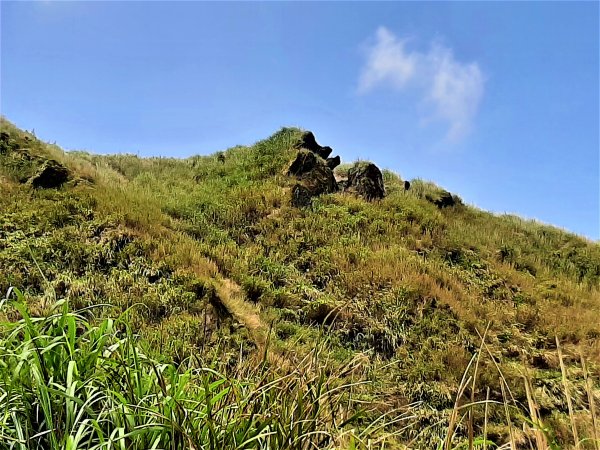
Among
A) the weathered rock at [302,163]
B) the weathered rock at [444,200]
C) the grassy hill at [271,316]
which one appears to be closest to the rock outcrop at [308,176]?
the weathered rock at [302,163]

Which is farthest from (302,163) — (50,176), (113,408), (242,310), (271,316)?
(113,408)

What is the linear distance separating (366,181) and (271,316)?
8.22 m

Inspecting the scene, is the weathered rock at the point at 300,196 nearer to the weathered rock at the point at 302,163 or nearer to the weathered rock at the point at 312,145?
the weathered rock at the point at 302,163

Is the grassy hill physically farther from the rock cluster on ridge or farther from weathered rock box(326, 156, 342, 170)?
weathered rock box(326, 156, 342, 170)

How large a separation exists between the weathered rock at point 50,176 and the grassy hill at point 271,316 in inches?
8.7

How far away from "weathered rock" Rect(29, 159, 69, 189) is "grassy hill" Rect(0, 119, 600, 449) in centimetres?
22

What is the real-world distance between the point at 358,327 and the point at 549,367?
337cm

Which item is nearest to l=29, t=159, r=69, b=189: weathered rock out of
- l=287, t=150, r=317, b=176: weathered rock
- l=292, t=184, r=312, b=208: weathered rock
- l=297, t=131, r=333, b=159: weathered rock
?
l=292, t=184, r=312, b=208: weathered rock

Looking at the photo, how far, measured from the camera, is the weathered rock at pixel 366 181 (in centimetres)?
1588

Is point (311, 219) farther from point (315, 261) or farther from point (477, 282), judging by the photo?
point (477, 282)

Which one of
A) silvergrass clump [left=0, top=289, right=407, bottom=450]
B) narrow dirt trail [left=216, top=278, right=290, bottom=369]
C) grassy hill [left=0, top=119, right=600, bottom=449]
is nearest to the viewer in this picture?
silvergrass clump [left=0, top=289, right=407, bottom=450]

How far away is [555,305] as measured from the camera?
10945mm

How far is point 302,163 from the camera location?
651 inches

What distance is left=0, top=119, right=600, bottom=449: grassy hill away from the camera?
2.78 meters
